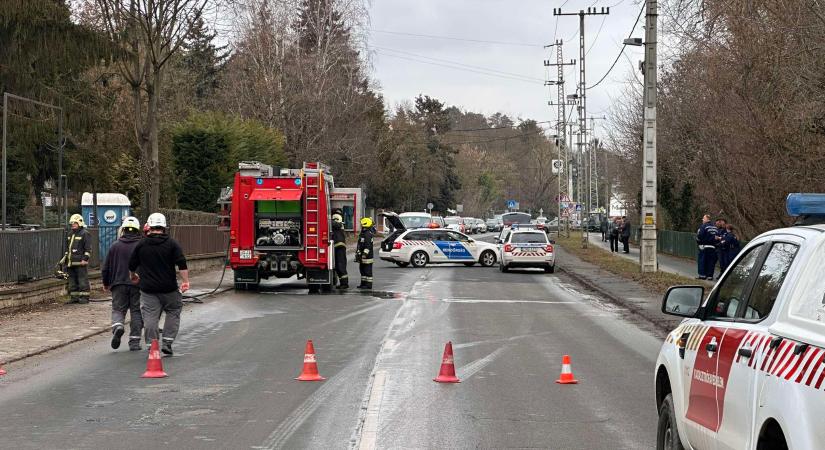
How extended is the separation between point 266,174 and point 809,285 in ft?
71.8

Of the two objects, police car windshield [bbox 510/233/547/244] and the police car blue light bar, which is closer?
the police car blue light bar

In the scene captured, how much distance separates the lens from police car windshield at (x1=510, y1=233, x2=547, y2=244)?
3544cm

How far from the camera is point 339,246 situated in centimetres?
2544

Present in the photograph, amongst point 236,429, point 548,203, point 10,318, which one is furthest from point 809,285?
point 548,203

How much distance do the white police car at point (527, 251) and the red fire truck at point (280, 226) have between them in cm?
1088

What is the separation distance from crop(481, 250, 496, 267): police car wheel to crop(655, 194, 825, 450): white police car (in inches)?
1266

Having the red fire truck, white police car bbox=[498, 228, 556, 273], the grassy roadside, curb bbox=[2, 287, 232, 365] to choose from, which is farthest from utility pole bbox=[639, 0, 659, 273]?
curb bbox=[2, 287, 232, 365]

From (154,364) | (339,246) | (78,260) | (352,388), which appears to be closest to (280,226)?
(339,246)

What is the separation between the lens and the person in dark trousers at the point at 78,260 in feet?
67.0

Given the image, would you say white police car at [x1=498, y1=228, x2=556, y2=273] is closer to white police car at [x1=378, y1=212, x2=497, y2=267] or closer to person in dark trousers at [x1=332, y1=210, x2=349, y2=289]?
white police car at [x1=378, y1=212, x2=497, y2=267]

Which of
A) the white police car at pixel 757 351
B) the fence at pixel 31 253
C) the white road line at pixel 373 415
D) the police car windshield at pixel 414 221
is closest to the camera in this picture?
the white police car at pixel 757 351

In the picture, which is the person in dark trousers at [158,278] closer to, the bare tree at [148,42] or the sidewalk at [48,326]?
the sidewalk at [48,326]

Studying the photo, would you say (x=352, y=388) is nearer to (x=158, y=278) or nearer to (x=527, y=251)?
(x=158, y=278)

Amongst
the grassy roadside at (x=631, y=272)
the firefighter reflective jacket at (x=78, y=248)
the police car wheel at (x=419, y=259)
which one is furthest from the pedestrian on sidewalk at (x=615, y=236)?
the firefighter reflective jacket at (x=78, y=248)
